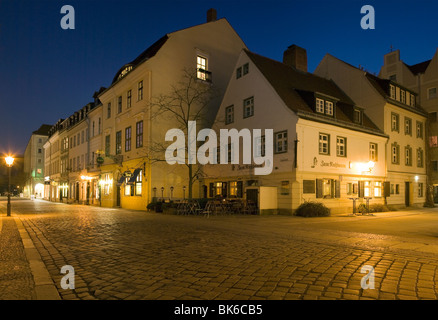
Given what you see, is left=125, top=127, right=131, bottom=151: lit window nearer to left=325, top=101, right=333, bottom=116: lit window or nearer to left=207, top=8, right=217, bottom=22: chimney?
left=207, top=8, right=217, bottom=22: chimney

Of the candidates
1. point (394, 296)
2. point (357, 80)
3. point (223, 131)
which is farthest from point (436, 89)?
point (394, 296)

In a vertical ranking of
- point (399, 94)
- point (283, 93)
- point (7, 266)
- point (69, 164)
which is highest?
point (399, 94)

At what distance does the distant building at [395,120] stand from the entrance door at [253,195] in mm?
12687

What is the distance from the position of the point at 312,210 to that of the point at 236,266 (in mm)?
14235

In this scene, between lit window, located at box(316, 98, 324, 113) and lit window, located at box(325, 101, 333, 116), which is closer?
lit window, located at box(316, 98, 324, 113)

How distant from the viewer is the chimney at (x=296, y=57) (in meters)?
30.2

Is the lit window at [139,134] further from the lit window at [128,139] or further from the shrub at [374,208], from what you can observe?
the shrub at [374,208]

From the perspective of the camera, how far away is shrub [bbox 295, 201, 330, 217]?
65.1 ft

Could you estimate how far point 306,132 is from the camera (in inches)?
843

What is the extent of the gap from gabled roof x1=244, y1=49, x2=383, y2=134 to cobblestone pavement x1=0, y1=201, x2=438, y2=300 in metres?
13.2

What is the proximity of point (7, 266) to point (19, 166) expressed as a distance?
411ft

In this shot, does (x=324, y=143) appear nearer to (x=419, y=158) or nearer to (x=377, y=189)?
(x=377, y=189)

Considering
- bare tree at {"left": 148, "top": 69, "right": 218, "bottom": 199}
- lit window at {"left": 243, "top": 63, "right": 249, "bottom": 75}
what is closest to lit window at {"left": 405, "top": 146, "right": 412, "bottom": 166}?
lit window at {"left": 243, "top": 63, "right": 249, "bottom": 75}

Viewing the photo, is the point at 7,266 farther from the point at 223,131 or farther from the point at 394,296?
the point at 223,131
